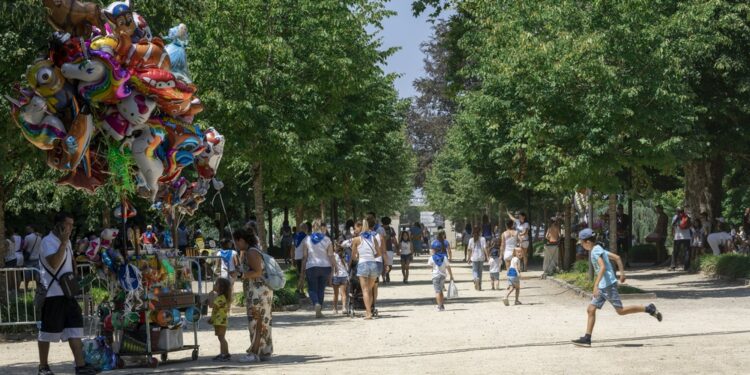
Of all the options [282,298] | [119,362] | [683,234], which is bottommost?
[119,362]

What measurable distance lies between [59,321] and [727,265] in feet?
64.1

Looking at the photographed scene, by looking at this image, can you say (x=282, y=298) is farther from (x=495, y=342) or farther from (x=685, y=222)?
(x=685, y=222)

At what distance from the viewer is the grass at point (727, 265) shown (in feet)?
87.5

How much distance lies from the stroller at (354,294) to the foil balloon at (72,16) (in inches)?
408

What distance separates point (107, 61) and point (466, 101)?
64.6 feet

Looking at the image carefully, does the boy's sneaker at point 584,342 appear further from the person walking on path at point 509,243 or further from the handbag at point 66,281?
the person walking on path at point 509,243

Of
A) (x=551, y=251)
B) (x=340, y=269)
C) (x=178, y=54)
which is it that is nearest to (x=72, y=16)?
(x=178, y=54)

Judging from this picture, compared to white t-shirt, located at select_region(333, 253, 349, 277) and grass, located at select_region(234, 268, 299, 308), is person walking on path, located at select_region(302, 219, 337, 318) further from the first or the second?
grass, located at select_region(234, 268, 299, 308)

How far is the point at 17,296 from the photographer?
1850 cm

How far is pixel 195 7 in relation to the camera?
60.7 ft

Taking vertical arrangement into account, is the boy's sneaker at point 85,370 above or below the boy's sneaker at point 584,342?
above

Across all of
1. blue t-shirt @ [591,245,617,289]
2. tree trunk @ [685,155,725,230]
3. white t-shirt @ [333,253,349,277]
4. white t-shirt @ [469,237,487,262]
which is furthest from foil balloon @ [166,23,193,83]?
tree trunk @ [685,155,725,230]

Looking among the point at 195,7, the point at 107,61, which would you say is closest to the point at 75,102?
the point at 107,61

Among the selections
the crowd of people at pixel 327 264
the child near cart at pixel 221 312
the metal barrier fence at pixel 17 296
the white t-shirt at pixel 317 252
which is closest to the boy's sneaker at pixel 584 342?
the crowd of people at pixel 327 264
